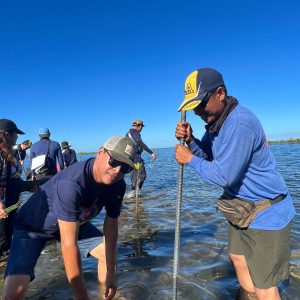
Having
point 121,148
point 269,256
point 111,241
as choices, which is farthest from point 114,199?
point 269,256

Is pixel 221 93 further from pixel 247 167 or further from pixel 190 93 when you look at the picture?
pixel 247 167

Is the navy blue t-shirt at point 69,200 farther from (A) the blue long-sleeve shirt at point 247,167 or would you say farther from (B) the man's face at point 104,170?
(A) the blue long-sleeve shirt at point 247,167

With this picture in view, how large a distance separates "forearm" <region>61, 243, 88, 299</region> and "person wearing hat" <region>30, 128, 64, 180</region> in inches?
286

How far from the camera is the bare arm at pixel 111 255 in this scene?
4.11 metres

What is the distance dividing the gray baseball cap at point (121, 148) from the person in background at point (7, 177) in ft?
9.96

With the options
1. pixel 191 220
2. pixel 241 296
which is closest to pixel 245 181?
pixel 241 296

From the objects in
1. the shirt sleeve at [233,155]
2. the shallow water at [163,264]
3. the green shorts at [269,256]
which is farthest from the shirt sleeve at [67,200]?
A: the shallow water at [163,264]

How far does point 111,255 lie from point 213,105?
2.26 metres

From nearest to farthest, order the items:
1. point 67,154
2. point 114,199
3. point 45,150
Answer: point 114,199 < point 45,150 < point 67,154

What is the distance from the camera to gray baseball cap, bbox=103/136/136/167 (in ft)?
10.7

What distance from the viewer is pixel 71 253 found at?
3.19 meters

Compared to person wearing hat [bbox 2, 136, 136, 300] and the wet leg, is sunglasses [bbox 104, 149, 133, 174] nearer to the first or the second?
person wearing hat [bbox 2, 136, 136, 300]

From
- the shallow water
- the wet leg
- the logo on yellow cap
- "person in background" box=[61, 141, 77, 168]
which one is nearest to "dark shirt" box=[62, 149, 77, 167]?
"person in background" box=[61, 141, 77, 168]

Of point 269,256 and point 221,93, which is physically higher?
point 221,93
